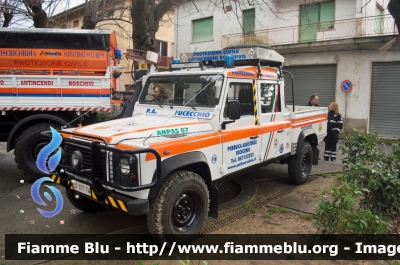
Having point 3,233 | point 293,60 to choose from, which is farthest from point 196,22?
point 3,233

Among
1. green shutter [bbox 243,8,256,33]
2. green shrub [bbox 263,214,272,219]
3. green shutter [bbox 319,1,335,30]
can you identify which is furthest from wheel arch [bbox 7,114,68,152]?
green shutter [bbox 243,8,256,33]

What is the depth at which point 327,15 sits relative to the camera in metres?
14.1

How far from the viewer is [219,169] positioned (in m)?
4.08

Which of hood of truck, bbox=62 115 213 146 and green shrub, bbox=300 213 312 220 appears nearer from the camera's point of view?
hood of truck, bbox=62 115 213 146

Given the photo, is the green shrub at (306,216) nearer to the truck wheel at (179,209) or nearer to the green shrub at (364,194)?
the green shrub at (364,194)

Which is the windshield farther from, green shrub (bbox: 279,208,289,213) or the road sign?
the road sign

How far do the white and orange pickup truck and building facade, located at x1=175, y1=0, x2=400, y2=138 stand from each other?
7379mm

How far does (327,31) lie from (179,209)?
43.1 ft

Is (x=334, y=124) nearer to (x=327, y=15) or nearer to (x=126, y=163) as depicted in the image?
(x=126, y=163)

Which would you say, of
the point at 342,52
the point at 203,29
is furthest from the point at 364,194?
the point at 203,29

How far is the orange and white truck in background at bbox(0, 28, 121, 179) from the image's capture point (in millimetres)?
5758

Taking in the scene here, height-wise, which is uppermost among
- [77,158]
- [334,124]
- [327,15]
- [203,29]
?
[203,29]

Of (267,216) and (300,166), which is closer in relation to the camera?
(267,216)

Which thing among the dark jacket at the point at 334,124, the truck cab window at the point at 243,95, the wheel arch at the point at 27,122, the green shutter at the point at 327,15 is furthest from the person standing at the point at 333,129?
the green shutter at the point at 327,15
